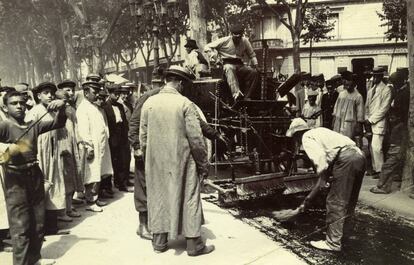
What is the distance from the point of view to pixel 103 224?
6324 millimetres

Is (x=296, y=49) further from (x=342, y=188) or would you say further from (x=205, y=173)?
(x=205, y=173)

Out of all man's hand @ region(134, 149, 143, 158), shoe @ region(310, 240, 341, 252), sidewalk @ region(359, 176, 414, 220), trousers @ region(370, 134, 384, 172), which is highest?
man's hand @ region(134, 149, 143, 158)

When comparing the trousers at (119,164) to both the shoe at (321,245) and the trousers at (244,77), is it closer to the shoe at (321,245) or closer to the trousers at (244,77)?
the trousers at (244,77)

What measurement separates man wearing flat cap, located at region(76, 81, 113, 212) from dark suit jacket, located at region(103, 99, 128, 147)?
0.52 meters

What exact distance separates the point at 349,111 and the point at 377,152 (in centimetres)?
104

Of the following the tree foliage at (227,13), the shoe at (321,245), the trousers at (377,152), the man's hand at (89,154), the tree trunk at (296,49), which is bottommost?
the shoe at (321,245)

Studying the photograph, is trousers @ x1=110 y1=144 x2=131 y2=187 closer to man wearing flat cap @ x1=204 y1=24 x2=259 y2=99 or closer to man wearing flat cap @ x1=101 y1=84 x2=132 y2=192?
man wearing flat cap @ x1=101 y1=84 x2=132 y2=192

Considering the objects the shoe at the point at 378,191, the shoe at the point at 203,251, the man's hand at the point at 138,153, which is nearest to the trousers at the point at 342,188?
the shoe at the point at 203,251

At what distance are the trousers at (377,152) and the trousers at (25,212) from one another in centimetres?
675

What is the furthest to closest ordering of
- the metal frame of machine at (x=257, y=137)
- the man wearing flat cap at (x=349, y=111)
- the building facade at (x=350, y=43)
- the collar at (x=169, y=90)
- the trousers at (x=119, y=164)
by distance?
the building facade at (x=350, y=43) → the man wearing flat cap at (x=349, y=111) → the trousers at (x=119, y=164) → the metal frame of machine at (x=257, y=137) → the collar at (x=169, y=90)

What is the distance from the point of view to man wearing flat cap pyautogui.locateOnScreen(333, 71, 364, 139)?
9.11 meters

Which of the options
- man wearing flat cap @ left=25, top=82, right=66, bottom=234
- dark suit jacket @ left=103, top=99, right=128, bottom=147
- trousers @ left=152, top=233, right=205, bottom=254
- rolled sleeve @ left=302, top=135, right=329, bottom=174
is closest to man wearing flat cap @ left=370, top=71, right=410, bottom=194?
rolled sleeve @ left=302, top=135, right=329, bottom=174

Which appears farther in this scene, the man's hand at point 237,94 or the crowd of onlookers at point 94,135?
the man's hand at point 237,94

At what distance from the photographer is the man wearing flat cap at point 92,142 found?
23.2 ft
